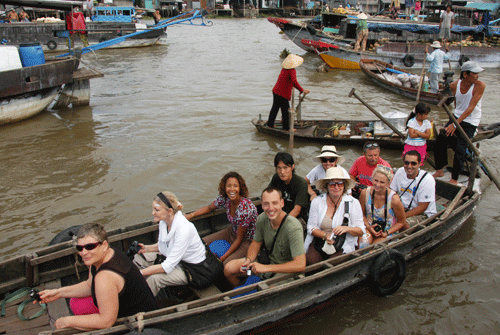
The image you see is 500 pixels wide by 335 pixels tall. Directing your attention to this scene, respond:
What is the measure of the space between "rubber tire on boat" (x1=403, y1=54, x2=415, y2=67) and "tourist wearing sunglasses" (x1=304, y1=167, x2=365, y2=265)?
63.8 ft

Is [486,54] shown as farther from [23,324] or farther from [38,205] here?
[23,324]

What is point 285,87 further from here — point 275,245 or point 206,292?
point 206,292

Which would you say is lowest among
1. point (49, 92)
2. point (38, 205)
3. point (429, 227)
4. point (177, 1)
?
point (38, 205)

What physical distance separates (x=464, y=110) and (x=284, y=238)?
4.80 m

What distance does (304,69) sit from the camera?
22328 millimetres

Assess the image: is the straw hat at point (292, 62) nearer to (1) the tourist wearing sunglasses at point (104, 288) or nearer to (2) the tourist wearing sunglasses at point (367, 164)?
(2) the tourist wearing sunglasses at point (367, 164)

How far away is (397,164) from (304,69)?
13872 mm

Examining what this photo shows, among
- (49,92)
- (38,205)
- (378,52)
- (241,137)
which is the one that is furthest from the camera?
(378,52)

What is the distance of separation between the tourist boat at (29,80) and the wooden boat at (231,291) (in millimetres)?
8946

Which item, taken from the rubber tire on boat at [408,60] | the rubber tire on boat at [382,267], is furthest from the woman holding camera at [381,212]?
the rubber tire on boat at [408,60]

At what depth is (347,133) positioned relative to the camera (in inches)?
395

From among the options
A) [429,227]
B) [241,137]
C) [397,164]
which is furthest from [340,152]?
[429,227]

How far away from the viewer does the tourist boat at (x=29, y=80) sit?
11523mm

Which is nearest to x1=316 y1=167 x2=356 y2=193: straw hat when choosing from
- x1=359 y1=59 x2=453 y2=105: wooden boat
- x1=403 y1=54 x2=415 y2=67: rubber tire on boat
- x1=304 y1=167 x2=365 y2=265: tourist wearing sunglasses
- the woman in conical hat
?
x1=304 y1=167 x2=365 y2=265: tourist wearing sunglasses
